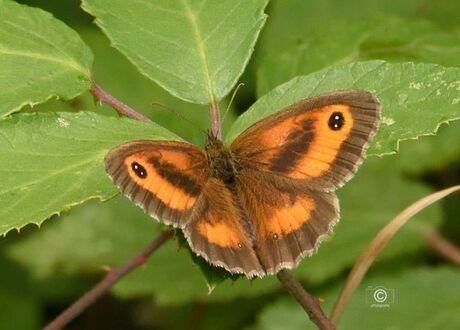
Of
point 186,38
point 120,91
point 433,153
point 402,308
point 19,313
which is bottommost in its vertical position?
point 19,313

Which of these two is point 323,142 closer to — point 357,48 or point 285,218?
point 285,218

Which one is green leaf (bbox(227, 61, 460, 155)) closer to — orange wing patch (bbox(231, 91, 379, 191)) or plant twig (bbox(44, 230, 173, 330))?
orange wing patch (bbox(231, 91, 379, 191))

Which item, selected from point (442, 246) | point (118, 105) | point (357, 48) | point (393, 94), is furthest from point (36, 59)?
point (442, 246)

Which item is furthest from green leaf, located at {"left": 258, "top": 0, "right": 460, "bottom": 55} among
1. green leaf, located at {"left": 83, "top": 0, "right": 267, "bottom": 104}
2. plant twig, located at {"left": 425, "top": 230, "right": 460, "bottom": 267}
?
green leaf, located at {"left": 83, "top": 0, "right": 267, "bottom": 104}

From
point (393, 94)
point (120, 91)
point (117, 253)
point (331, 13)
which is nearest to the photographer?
point (393, 94)

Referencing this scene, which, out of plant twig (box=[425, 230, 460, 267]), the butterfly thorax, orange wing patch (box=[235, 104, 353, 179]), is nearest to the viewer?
orange wing patch (box=[235, 104, 353, 179])

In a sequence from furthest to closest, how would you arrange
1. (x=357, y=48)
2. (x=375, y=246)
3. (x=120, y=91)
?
(x=120, y=91) < (x=357, y=48) < (x=375, y=246)

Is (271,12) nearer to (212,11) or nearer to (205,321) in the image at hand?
(205,321)

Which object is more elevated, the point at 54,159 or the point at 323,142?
the point at 323,142
